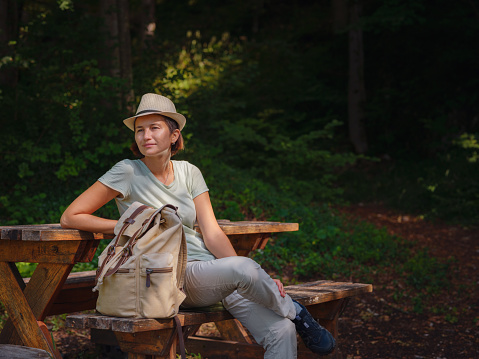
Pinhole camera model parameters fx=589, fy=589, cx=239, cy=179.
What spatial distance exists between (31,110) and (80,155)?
946mm

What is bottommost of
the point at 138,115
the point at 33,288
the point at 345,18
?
the point at 33,288

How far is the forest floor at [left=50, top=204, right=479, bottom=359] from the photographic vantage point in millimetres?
4938

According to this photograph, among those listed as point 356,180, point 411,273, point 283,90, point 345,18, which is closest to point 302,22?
point 345,18

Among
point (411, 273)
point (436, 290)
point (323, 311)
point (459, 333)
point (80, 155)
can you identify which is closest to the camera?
point (323, 311)

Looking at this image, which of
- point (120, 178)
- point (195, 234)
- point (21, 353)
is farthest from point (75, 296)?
point (120, 178)

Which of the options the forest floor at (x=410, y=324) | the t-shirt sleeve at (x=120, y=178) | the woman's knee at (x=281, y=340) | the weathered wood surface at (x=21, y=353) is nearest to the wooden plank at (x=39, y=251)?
the t-shirt sleeve at (x=120, y=178)

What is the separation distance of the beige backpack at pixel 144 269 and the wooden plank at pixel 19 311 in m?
0.67

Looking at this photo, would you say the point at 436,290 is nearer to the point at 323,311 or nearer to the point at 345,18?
the point at 323,311

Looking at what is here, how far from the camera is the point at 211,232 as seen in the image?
3629 millimetres

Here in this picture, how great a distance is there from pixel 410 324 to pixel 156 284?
150 inches

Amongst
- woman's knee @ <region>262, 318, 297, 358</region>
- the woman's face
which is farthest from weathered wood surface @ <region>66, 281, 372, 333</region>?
the woman's face

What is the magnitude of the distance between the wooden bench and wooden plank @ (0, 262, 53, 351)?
328mm

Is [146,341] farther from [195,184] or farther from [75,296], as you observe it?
[75,296]

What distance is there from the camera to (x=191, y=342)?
14.0 feet
